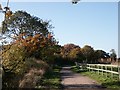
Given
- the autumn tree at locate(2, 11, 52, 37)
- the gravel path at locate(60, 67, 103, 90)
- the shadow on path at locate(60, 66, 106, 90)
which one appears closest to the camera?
the shadow on path at locate(60, 66, 106, 90)

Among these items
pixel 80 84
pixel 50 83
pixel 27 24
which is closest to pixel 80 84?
pixel 80 84

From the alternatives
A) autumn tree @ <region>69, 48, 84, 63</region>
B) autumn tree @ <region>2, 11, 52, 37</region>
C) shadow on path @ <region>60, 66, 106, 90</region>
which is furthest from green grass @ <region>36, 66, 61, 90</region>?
autumn tree @ <region>69, 48, 84, 63</region>

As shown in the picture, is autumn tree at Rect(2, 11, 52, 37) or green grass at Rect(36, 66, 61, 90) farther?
autumn tree at Rect(2, 11, 52, 37)

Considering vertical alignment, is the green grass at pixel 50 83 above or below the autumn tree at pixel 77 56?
below

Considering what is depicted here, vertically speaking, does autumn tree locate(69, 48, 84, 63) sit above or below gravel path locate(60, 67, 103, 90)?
above

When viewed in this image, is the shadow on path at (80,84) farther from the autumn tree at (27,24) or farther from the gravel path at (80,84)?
the autumn tree at (27,24)

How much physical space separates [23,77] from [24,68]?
3.65 m

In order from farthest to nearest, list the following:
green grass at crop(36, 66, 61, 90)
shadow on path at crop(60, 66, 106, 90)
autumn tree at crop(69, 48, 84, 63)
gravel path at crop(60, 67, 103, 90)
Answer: autumn tree at crop(69, 48, 84, 63) < green grass at crop(36, 66, 61, 90) < gravel path at crop(60, 67, 103, 90) < shadow on path at crop(60, 66, 106, 90)

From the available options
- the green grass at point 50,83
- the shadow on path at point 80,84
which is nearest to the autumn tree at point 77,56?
the green grass at point 50,83

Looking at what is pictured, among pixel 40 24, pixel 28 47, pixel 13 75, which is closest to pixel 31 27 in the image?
pixel 40 24

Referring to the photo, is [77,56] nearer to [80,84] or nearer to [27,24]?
[27,24]

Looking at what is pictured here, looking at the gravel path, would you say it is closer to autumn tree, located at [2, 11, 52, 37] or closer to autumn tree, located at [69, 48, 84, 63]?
autumn tree, located at [2, 11, 52, 37]

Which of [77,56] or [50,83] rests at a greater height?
[77,56]

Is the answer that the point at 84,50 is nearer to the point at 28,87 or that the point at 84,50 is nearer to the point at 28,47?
the point at 28,47
